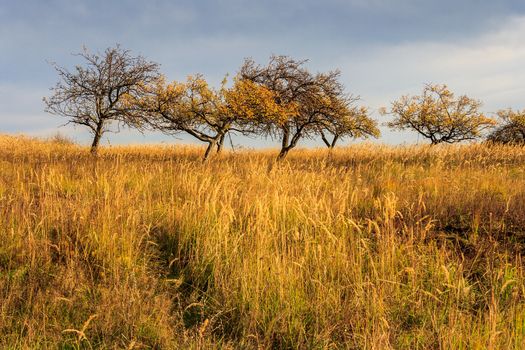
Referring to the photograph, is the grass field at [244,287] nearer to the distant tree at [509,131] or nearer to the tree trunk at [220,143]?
the tree trunk at [220,143]

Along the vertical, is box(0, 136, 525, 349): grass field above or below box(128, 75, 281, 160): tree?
below

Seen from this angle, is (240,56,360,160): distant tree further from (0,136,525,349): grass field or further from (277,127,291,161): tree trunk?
(0,136,525,349): grass field

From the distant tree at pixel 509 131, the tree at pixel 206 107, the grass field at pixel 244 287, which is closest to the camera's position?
the grass field at pixel 244 287

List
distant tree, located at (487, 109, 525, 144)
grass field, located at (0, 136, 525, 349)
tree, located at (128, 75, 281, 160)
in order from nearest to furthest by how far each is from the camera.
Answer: grass field, located at (0, 136, 525, 349) → tree, located at (128, 75, 281, 160) → distant tree, located at (487, 109, 525, 144)

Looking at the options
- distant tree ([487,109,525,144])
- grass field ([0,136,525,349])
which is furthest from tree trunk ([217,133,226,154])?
distant tree ([487,109,525,144])

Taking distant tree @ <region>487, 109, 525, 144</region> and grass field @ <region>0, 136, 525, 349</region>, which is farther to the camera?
distant tree @ <region>487, 109, 525, 144</region>

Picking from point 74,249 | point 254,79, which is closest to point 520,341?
point 74,249

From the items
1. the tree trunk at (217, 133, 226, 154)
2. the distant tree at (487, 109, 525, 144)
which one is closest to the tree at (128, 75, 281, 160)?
the tree trunk at (217, 133, 226, 154)

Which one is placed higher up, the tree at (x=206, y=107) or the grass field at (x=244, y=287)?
the tree at (x=206, y=107)

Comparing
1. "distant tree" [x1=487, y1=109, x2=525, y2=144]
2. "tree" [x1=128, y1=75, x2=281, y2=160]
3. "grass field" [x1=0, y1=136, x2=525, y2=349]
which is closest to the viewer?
"grass field" [x1=0, y1=136, x2=525, y2=349]

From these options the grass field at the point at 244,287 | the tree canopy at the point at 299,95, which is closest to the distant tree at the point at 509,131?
the tree canopy at the point at 299,95

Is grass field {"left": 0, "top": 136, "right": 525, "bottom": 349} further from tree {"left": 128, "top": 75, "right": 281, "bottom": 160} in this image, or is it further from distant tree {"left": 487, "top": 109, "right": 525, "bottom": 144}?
distant tree {"left": 487, "top": 109, "right": 525, "bottom": 144}

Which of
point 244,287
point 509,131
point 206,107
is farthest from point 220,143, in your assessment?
point 509,131

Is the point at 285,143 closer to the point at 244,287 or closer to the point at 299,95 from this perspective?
the point at 299,95
